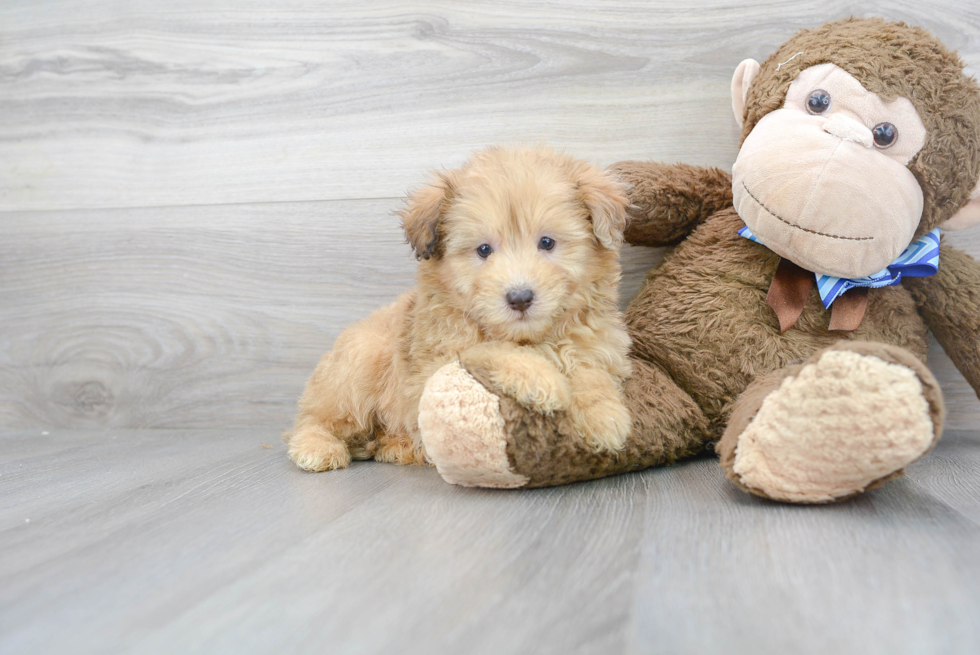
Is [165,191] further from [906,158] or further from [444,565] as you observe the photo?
[906,158]

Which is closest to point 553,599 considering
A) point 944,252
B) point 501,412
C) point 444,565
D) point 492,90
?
point 444,565

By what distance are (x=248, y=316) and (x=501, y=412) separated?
118cm

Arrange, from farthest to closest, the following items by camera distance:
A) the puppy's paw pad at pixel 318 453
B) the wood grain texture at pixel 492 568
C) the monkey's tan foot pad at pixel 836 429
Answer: the puppy's paw pad at pixel 318 453 → the monkey's tan foot pad at pixel 836 429 → the wood grain texture at pixel 492 568

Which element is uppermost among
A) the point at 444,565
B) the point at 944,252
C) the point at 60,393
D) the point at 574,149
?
the point at 574,149

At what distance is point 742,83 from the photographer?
1655 millimetres

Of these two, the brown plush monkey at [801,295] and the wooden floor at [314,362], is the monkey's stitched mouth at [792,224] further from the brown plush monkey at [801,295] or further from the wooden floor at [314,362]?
the wooden floor at [314,362]

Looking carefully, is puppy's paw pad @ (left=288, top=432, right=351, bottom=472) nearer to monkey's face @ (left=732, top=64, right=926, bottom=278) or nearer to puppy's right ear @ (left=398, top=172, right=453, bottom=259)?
puppy's right ear @ (left=398, top=172, right=453, bottom=259)

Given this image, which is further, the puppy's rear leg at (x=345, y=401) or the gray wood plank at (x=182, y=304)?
the gray wood plank at (x=182, y=304)

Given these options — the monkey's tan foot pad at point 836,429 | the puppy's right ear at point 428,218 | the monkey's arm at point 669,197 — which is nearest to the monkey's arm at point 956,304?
the monkey's arm at point 669,197

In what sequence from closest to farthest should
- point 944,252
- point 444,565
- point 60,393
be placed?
Result: point 444,565 < point 944,252 < point 60,393

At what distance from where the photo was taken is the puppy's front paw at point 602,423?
4.16 ft

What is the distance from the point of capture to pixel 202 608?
0.88 m

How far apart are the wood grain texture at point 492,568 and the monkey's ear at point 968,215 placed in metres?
0.52

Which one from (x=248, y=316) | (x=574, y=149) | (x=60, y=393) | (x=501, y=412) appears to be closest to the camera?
(x=501, y=412)
